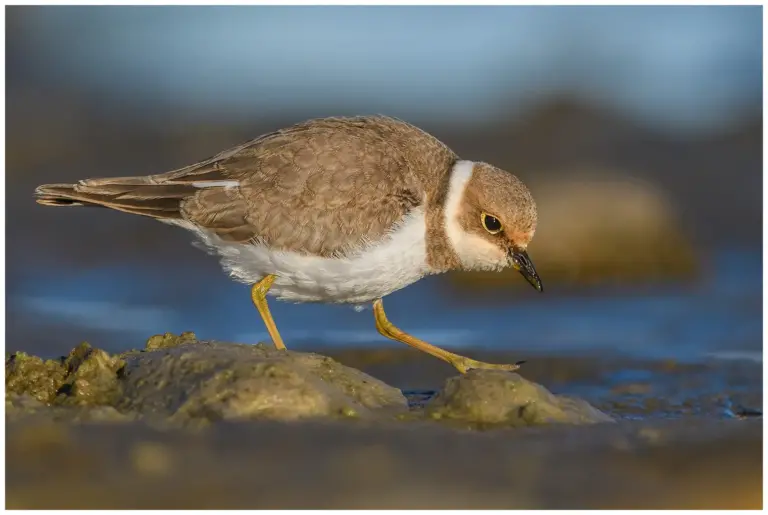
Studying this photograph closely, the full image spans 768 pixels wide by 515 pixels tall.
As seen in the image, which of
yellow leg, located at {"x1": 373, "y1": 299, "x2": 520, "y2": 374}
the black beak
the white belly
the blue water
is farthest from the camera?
the blue water

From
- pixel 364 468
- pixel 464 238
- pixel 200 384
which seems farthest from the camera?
pixel 464 238

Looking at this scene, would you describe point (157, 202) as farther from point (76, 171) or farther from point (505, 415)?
point (76, 171)

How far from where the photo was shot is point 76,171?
13.5 metres

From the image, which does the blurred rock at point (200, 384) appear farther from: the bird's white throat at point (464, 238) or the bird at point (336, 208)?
the bird's white throat at point (464, 238)

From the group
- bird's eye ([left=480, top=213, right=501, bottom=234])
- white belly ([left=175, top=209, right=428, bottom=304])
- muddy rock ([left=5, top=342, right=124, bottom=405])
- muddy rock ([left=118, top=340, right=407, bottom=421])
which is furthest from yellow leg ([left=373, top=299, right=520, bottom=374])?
muddy rock ([left=5, top=342, right=124, bottom=405])

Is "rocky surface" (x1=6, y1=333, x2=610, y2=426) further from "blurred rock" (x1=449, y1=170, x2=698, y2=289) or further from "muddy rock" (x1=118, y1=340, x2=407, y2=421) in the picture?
"blurred rock" (x1=449, y1=170, x2=698, y2=289)

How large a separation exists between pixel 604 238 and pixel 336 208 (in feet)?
19.1

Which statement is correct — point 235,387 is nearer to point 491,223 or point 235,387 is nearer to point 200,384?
point 200,384

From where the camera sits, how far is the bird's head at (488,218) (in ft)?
23.8

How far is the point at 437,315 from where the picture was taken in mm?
10312

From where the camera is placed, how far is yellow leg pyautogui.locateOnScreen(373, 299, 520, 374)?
301 inches

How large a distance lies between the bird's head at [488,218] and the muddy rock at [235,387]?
1378 millimetres

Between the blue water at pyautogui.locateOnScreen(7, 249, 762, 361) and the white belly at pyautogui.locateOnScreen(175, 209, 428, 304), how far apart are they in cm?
187

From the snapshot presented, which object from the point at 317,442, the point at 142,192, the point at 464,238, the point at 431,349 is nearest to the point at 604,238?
the point at 431,349
